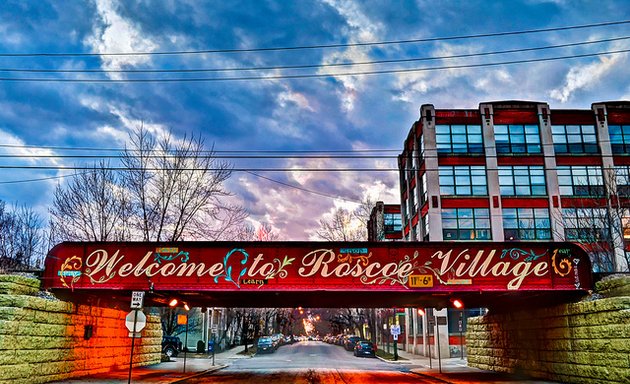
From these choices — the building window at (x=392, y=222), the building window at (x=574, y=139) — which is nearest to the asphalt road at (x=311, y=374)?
the building window at (x=574, y=139)

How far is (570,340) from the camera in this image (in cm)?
1886

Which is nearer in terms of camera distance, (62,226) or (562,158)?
(62,226)

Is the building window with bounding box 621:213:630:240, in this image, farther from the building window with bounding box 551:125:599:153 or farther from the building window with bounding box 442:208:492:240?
the building window with bounding box 442:208:492:240

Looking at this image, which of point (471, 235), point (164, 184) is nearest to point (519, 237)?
point (471, 235)

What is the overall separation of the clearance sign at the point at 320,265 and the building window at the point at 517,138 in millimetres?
27154

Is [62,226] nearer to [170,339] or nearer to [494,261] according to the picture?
[170,339]

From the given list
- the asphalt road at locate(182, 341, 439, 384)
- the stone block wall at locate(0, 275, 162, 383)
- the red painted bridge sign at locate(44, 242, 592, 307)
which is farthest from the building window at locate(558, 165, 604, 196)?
the stone block wall at locate(0, 275, 162, 383)

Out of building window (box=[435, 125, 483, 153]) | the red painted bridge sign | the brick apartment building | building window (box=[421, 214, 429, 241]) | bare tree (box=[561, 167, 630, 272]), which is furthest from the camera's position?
building window (box=[421, 214, 429, 241])

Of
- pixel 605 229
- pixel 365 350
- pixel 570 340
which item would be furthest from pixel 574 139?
pixel 570 340

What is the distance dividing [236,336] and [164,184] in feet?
138

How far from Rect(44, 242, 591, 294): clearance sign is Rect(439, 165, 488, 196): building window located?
25.5 metres

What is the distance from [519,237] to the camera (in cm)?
4322

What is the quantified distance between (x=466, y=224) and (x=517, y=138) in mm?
8438

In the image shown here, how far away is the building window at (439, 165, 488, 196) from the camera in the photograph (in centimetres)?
4462
